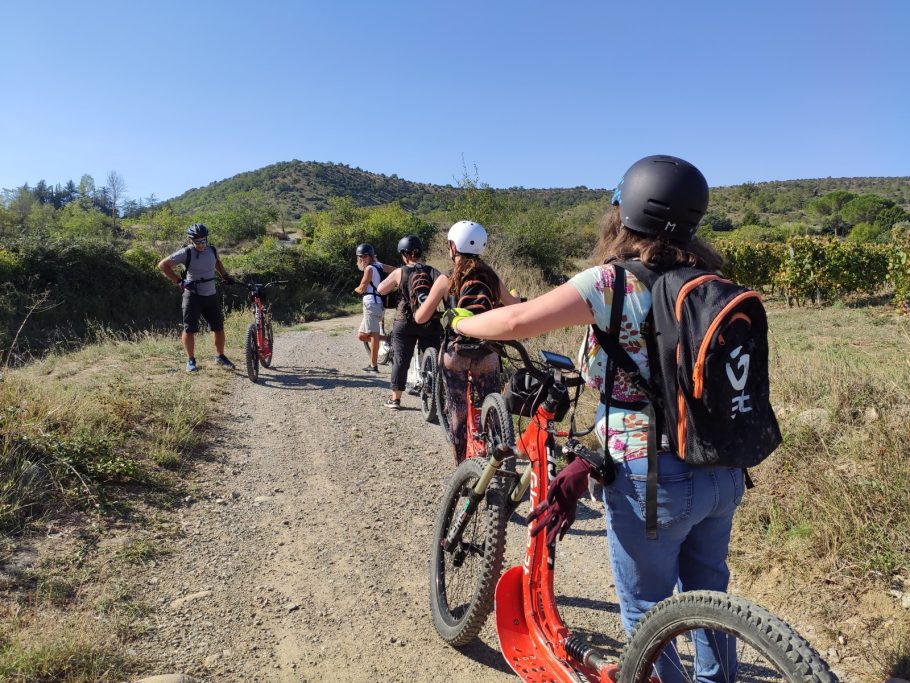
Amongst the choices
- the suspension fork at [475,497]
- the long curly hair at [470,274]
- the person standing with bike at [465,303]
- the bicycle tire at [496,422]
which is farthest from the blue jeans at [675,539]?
the long curly hair at [470,274]

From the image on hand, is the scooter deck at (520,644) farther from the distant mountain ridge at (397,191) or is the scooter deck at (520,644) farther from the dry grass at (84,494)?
the distant mountain ridge at (397,191)

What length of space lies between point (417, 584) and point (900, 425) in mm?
3162

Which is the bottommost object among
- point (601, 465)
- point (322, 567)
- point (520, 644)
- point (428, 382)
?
point (322, 567)

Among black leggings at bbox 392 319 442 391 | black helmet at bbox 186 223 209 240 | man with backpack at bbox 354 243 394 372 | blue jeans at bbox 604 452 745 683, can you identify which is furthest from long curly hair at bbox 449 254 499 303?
black helmet at bbox 186 223 209 240

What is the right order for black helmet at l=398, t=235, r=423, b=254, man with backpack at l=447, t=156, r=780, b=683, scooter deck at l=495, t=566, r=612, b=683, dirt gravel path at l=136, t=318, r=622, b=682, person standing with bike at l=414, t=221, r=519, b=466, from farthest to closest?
black helmet at l=398, t=235, r=423, b=254, person standing with bike at l=414, t=221, r=519, b=466, dirt gravel path at l=136, t=318, r=622, b=682, scooter deck at l=495, t=566, r=612, b=683, man with backpack at l=447, t=156, r=780, b=683

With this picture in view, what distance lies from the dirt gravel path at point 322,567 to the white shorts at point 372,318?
2.47m

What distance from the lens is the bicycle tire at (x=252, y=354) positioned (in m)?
8.29

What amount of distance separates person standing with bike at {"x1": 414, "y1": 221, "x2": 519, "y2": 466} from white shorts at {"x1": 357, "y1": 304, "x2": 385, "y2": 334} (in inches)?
159

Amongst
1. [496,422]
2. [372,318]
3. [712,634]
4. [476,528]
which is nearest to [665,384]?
[712,634]

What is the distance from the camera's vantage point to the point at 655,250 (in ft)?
5.97

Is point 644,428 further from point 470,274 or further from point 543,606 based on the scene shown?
point 470,274

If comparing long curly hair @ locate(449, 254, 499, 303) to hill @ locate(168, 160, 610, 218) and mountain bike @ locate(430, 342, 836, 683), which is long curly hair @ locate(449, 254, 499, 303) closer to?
mountain bike @ locate(430, 342, 836, 683)

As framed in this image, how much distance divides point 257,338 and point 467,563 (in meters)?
6.52

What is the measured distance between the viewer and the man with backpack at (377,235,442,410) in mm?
5832
